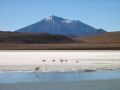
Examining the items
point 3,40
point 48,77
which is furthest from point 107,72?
point 3,40

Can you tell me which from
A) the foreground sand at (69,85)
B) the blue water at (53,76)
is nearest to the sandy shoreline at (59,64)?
the blue water at (53,76)

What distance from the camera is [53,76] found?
15.4 meters

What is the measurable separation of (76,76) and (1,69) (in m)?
4.26

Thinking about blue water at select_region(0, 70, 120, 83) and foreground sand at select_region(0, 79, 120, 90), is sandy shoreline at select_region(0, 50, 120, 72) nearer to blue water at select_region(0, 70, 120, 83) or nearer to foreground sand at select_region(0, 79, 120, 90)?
blue water at select_region(0, 70, 120, 83)

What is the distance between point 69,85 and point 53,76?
263cm

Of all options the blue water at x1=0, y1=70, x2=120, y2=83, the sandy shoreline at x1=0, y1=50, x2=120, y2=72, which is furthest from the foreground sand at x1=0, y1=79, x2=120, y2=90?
the sandy shoreline at x1=0, y1=50, x2=120, y2=72

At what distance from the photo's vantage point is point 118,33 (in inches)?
4574

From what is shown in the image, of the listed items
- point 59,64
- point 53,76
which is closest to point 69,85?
point 53,76

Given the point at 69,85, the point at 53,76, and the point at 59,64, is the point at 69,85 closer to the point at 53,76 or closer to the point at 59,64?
the point at 53,76

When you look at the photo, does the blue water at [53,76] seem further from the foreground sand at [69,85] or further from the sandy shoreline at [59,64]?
the sandy shoreline at [59,64]

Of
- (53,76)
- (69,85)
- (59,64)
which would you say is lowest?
(69,85)

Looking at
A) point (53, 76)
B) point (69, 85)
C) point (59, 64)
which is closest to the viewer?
point (69, 85)

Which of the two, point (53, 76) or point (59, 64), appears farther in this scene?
point (59, 64)

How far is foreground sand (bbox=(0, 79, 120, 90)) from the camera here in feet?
39.9
